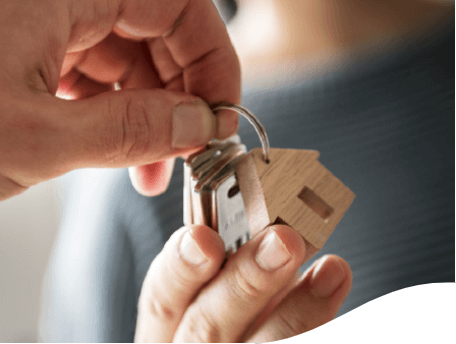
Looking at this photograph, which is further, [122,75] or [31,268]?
[31,268]

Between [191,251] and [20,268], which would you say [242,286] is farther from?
[20,268]

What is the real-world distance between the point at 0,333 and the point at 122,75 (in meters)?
0.83

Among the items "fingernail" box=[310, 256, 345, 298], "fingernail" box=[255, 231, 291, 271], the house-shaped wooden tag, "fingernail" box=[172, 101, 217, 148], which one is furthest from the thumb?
"fingernail" box=[310, 256, 345, 298]

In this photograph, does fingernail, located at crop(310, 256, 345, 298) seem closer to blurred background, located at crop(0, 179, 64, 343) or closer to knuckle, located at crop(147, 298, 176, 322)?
knuckle, located at crop(147, 298, 176, 322)

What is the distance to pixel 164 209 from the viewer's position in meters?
1.07

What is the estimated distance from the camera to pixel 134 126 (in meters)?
0.63

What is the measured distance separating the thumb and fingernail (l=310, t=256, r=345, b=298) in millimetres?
323

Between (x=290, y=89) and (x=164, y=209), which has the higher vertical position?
(x=290, y=89)

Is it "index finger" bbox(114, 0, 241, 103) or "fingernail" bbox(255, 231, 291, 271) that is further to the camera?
"index finger" bbox(114, 0, 241, 103)

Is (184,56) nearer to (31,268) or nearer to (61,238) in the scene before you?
(61,238)

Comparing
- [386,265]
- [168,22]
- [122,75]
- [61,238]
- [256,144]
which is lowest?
[61,238]

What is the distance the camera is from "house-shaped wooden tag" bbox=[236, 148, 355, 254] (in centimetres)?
64

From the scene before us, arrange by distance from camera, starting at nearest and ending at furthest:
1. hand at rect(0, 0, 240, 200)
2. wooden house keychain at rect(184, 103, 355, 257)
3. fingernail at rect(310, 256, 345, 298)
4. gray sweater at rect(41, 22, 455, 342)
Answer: hand at rect(0, 0, 240, 200) → wooden house keychain at rect(184, 103, 355, 257) → fingernail at rect(310, 256, 345, 298) → gray sweater at rect(41, 22, 455, 342)

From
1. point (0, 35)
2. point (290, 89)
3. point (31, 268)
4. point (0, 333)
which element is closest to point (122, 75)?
point (0, 35)
